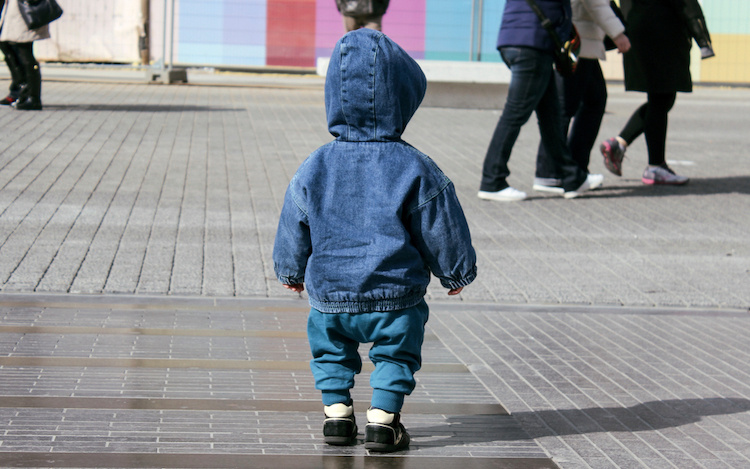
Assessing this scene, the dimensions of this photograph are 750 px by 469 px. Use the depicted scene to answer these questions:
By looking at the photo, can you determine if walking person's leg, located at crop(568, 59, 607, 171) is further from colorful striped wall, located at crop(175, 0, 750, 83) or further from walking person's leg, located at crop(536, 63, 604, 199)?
colorful striped wall, located at crop(175, 0, 750, 83)

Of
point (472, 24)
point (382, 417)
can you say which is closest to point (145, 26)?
point (472, 24)

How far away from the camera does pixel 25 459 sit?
3109 mm

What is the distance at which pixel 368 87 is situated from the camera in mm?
3211

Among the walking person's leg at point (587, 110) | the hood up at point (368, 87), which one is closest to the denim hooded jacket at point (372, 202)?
the hood up at point (368, 87)

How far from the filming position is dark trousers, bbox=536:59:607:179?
8227mm

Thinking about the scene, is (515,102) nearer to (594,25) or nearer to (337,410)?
(594,25)

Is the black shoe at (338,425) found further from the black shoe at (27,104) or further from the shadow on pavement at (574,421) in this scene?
the black shoe at (27,104)

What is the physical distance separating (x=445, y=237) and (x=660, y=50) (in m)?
5.95

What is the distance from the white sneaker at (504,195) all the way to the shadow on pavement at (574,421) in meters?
4.18

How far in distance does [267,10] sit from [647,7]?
35.8ft

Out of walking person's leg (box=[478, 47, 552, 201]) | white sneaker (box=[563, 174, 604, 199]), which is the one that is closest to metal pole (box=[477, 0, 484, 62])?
white sneaker (box=[563, 174, 604, 199])

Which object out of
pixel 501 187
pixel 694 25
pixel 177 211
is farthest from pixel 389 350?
pixel 694 25

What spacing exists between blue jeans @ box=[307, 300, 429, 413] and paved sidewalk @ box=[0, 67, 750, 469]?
202mm

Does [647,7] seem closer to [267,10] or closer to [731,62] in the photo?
[267,10]
